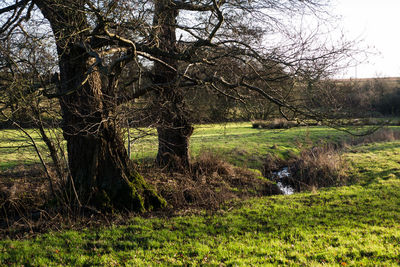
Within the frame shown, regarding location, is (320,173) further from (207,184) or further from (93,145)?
(93,145)

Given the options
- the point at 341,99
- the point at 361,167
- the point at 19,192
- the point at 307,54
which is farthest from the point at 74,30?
the point at 361,167

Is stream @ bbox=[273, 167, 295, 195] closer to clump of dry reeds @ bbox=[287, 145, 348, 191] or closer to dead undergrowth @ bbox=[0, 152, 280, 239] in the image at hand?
clump of dry reeds @ bbox=[287, 145, 348, 191]

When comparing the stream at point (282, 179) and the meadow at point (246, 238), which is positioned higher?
the meadow at point (246, 238)

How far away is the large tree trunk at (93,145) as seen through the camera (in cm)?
730

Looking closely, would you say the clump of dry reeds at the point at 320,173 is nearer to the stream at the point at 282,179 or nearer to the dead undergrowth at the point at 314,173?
the dead undergrowth at the point at 314,173

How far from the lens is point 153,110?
8.38m

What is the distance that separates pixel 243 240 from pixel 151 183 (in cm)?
401

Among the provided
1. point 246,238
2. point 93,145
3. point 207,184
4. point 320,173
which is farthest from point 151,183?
point 320,173

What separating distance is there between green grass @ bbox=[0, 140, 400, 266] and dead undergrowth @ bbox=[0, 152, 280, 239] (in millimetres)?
562

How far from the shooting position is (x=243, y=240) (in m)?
6.12

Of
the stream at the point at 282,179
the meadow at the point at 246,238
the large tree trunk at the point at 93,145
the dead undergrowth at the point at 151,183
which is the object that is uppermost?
the large tree trunk at the point at 93,145

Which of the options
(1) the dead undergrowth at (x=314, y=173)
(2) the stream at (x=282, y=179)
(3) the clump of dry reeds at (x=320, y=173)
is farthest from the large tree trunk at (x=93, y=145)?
(3) the clump of dry reeds at (x=320, y=173)

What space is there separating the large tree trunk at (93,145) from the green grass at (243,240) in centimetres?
100

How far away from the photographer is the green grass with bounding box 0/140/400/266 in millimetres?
5242
